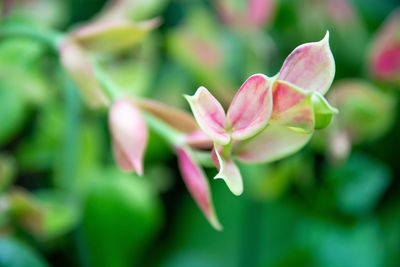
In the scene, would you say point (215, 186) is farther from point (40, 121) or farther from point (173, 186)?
point (40, 121)

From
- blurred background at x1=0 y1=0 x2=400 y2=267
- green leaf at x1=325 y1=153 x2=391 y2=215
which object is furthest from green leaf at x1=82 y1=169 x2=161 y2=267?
green leaf at x1=325 y1=153 x2=391 y2=215

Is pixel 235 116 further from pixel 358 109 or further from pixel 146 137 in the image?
pixel 358 109

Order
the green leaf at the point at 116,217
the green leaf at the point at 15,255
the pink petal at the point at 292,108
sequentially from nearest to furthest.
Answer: the pink petal at the point at 292,108, the green leaf at the point at 15,255, the green leaf at the point at 116,217

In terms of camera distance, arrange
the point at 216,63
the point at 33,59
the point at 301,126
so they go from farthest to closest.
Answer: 1. the point at 216,63
2. the point at 33,59
3. the point at 301,126

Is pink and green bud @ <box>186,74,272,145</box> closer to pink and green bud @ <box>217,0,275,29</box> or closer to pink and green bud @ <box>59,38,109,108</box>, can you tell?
pink and green bud @ <box>59,38,109,108</box>

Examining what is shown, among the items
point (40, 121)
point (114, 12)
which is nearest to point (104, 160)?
point (40, 121)

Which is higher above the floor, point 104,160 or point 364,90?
point 364,90

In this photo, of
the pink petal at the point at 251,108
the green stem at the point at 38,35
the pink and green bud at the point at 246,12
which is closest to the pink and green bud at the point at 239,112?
the pink petal at the point at 251,108

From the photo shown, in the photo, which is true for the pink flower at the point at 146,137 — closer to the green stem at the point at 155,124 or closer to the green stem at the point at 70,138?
the green stem at the point at 155,124
